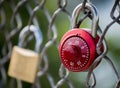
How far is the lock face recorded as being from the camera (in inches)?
26.4

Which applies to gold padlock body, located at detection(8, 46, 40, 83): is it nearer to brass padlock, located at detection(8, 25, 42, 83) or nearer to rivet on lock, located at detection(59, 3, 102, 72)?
brass padlock, located at detection(8, 25, 42, 83)

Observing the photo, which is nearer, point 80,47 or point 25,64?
point 80,47

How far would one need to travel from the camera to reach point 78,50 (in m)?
0.68

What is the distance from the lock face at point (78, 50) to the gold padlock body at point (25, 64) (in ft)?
1.03

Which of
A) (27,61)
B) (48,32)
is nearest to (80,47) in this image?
(48,32)

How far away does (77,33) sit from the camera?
675 millimetres

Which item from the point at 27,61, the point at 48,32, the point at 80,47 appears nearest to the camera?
the point at 80,47

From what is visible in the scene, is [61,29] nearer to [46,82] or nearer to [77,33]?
[46,82]

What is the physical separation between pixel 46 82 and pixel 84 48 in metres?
0.82

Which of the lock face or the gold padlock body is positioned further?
the gold padlock body

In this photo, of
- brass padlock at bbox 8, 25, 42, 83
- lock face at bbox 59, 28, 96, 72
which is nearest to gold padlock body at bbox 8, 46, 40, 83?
brass padlock at bbox 8, 25, 42, 83

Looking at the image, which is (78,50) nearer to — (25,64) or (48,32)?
(48,32)

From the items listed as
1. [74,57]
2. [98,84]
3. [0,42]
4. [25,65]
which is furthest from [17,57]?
[0,42]

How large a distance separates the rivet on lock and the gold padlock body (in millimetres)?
314
